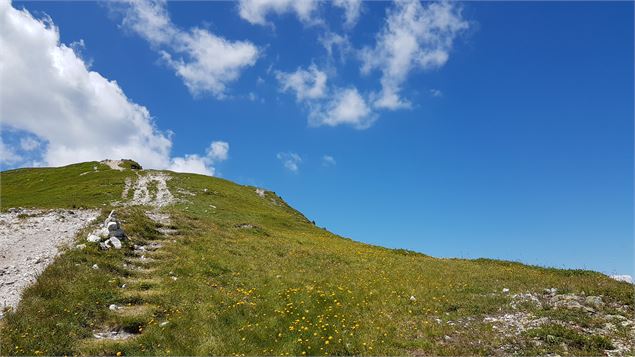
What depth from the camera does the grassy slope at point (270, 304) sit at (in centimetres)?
1502

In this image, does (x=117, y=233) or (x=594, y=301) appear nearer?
(x=594, y=301)

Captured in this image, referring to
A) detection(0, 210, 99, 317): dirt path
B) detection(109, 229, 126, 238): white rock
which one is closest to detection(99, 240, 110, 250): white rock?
detection(109, 229, 126, 238): white rock

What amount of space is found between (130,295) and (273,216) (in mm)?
41459

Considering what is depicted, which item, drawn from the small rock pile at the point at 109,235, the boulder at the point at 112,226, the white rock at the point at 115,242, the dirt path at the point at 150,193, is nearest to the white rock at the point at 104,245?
the small rock pile at the point at 109,235

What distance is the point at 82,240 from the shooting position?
82.5 ft

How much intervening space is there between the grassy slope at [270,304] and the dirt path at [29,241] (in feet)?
3.50

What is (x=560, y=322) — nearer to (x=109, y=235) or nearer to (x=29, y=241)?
(x=109, y=235)

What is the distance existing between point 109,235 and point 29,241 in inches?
188

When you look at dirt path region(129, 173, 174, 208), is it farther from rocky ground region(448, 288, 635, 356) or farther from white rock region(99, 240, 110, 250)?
rocky ground region(448, 288, 635, 356)

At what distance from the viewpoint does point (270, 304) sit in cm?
1942

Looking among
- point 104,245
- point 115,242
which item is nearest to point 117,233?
point 115,242

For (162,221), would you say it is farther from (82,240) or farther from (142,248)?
(82,240)

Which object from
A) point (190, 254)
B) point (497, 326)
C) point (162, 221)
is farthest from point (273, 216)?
point (497, 326)

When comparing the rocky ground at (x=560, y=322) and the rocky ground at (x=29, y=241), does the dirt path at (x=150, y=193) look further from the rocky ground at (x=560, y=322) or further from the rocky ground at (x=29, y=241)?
the rocky ground at (x=560, y=322)
